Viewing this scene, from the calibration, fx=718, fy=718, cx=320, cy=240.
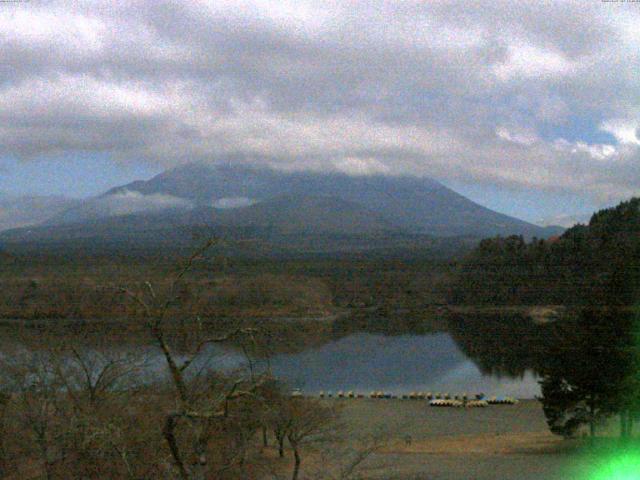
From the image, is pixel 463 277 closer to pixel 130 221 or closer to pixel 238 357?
pixel 238 357

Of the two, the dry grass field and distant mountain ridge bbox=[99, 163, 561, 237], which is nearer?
the dry grass field

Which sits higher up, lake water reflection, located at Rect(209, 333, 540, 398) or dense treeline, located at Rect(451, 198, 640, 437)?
dense treeline, located at Rect(451, 198, 640, 437)

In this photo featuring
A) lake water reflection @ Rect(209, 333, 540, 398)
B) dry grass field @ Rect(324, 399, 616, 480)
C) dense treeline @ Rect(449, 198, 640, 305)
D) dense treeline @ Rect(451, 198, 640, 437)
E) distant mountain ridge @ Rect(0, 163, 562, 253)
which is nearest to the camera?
dry grass field @ Rect(324, 399, 616, 480)

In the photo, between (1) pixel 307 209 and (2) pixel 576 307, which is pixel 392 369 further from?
(1) pixel 307 209

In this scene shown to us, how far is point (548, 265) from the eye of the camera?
34781 millimetres


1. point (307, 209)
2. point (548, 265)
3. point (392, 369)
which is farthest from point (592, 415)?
point (307, 209)

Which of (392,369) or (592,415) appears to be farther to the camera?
(392,369)

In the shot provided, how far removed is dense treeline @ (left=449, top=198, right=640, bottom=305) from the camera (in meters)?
31.8

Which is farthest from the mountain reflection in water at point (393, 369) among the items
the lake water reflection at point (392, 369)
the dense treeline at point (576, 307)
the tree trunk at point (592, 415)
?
the tree trunk at point (592, 415)

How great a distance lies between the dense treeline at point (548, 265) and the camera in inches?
1252

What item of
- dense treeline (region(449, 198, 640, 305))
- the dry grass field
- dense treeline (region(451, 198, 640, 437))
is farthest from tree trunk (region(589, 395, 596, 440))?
dense treeline (region(449, 198, 640, 305))

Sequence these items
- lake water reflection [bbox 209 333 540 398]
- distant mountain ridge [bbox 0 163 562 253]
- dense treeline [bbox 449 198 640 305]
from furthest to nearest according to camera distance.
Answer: distant mountain ridge [bbox 0 163 562 253]
dense treeline [bbox 449 198 640 305]
lake water reflection [bbox 209 333 540 398]

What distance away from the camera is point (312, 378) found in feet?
69.2

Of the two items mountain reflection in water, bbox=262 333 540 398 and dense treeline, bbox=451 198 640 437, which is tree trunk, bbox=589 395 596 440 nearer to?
dense treeline, bbox=451 198 640 437
